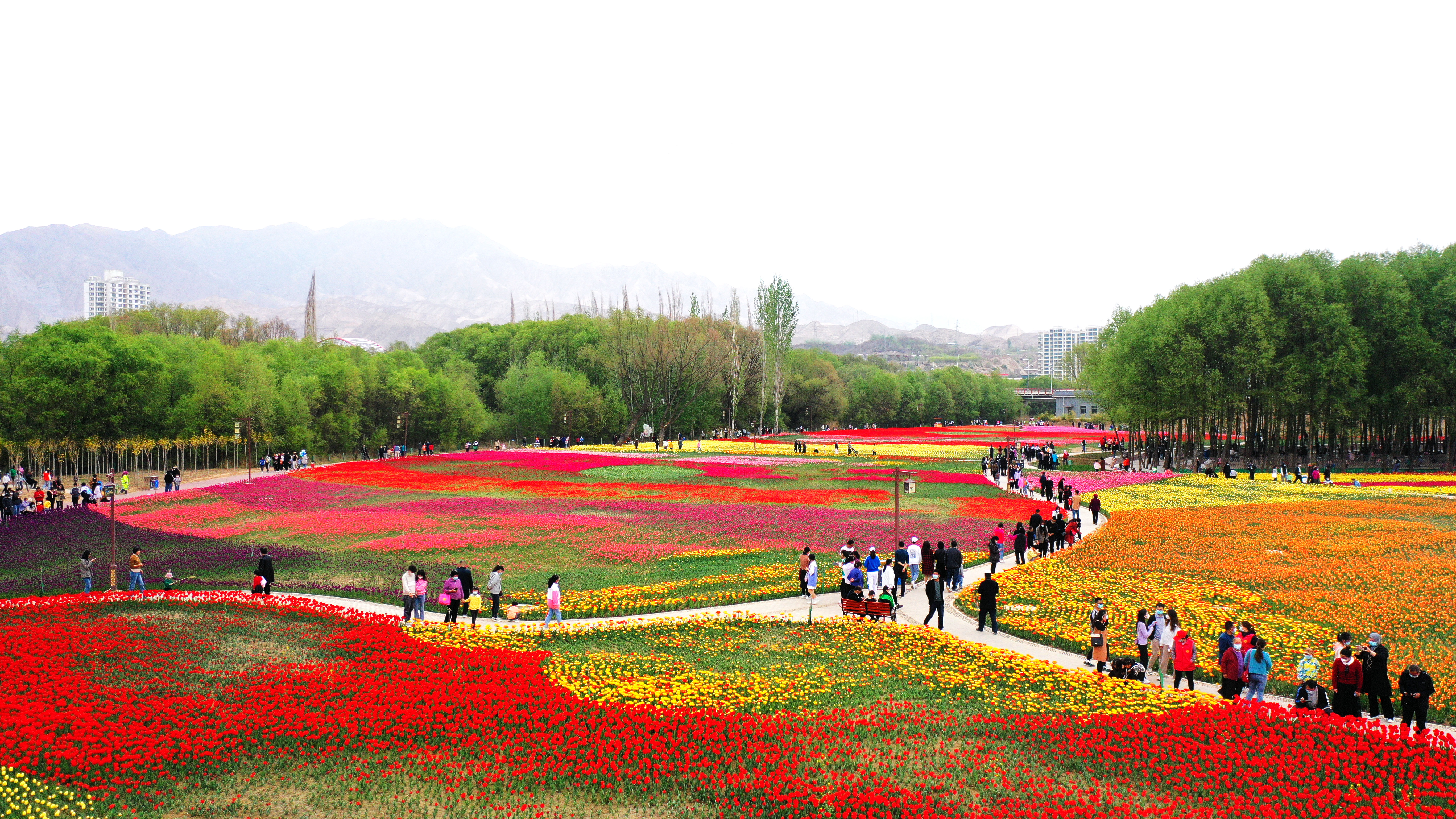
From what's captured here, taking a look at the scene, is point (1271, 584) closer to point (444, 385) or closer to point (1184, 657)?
point (1184, 657)

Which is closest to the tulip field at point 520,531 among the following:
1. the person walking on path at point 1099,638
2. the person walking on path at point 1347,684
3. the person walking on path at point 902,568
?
the person walking on path at point 902,568

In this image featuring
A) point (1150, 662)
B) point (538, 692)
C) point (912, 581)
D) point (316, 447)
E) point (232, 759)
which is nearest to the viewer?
point (232, 759)

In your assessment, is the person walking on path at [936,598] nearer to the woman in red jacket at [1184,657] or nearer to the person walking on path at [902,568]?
the person walking on path at [902,568]

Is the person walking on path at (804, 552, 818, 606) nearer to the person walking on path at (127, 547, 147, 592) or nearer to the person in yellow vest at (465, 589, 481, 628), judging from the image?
the person in yellow vest at (465, 589, 481, 628)

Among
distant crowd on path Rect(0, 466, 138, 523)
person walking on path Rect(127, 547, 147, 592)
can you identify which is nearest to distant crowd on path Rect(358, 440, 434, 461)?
distant crowd on path Rect(0, 466, 138, 523)

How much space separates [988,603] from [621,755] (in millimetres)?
10108

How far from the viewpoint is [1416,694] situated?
1217cm

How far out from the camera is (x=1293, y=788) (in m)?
9.99

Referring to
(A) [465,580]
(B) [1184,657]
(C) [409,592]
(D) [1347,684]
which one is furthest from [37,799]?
(D) [1347,684]

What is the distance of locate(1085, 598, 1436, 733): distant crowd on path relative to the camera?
12562 millimetres

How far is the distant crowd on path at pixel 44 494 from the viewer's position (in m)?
34.9

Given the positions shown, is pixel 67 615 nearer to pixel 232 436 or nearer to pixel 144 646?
pixel 144 646

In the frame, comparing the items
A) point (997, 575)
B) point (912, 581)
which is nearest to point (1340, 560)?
point (997, 575)

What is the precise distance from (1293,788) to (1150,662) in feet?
17.8
